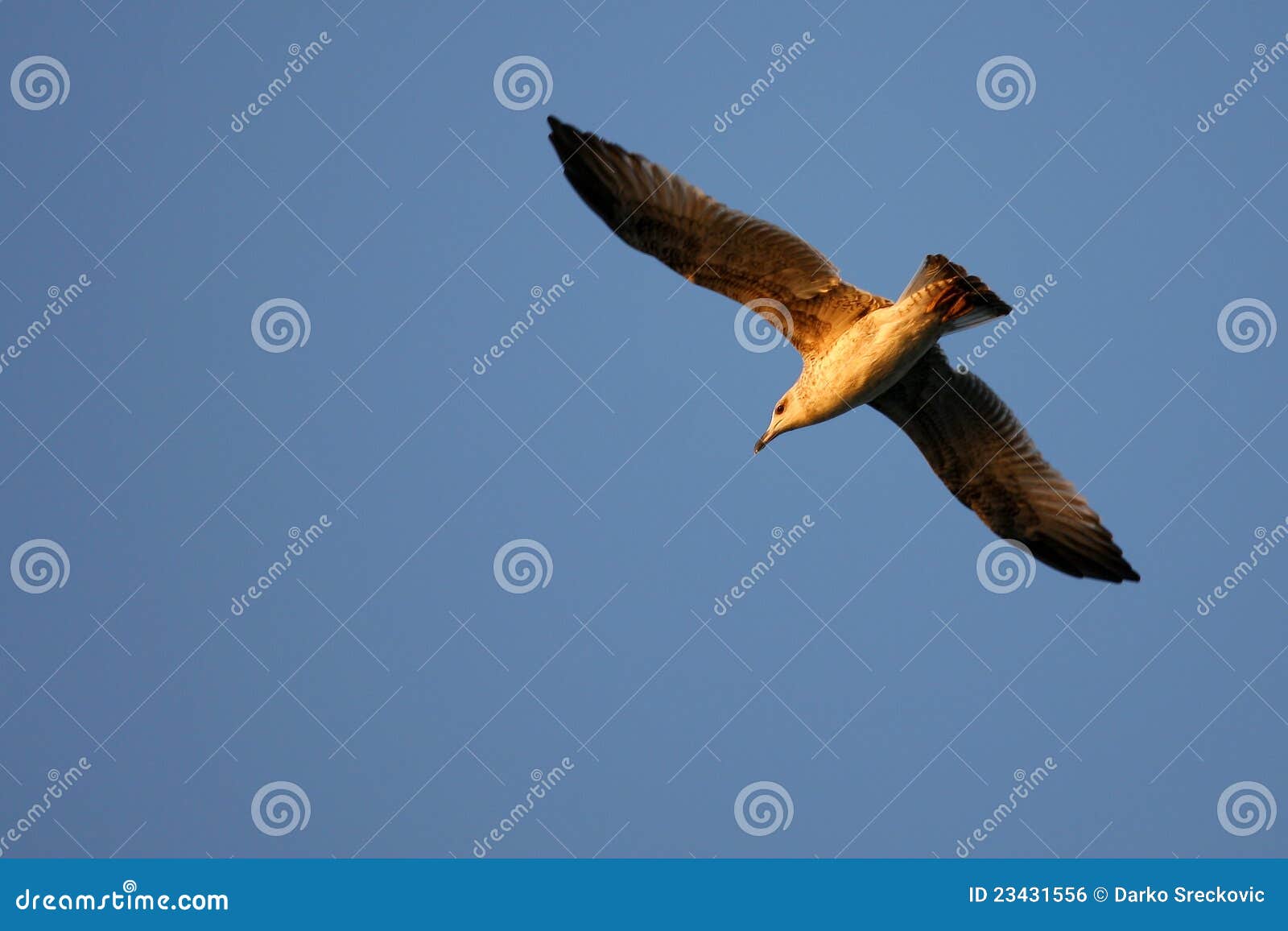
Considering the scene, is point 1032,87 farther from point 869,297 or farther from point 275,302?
point 275,302

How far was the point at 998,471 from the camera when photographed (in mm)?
16719

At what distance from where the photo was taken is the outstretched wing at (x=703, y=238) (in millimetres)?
14945

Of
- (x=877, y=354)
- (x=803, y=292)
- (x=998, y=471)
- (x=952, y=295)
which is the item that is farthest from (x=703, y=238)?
(x=998, y=471)

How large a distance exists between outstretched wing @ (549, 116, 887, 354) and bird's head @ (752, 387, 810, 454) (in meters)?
0.75

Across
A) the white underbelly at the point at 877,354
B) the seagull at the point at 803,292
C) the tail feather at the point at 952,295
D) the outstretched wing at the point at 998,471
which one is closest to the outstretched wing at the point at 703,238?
the seagull at the point at 803,292

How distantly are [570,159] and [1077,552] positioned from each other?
21.8ft

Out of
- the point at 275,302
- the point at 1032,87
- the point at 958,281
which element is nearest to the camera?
the point at 958,281

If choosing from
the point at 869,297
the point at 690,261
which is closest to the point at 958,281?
the point at 869,297

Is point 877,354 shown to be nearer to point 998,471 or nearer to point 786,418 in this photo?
point 786,418

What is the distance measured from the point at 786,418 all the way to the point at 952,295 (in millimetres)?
2170

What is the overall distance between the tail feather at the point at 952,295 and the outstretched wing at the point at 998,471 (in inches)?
60.8

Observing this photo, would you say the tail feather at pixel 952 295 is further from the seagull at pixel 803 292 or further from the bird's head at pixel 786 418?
the bird's head at pixel 786 418

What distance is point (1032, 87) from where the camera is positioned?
2228 cm

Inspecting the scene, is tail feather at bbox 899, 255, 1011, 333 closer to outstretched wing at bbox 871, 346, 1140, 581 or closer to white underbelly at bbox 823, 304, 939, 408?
white underbelly at bbox 823, 304, 939, 408
